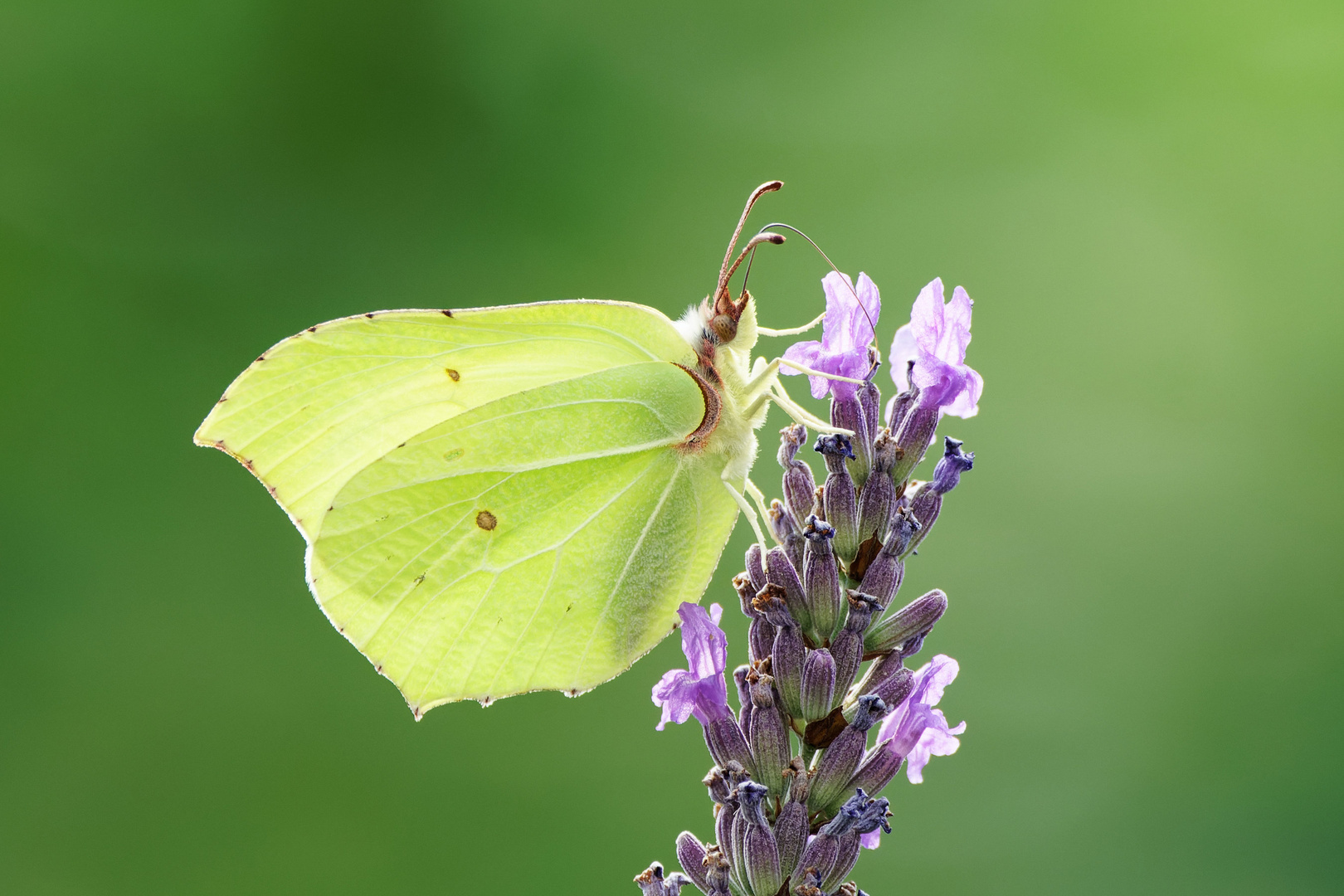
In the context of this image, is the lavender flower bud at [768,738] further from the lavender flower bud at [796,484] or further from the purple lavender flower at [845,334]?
the purple lavender flower at [845,334]

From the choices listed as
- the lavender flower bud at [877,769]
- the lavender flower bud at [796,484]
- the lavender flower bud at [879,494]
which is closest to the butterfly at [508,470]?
the lavender flower bud at [796,484]

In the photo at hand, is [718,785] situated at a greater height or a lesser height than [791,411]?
lesser

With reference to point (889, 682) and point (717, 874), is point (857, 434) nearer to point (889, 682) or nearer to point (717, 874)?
point (889, 682)

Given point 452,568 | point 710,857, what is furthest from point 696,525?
point 710,857

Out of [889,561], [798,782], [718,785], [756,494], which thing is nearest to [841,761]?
[798,782]

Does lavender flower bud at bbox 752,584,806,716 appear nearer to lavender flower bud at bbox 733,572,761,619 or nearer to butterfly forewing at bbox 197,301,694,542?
lavender flower bud at bbox 733,572,761,619
